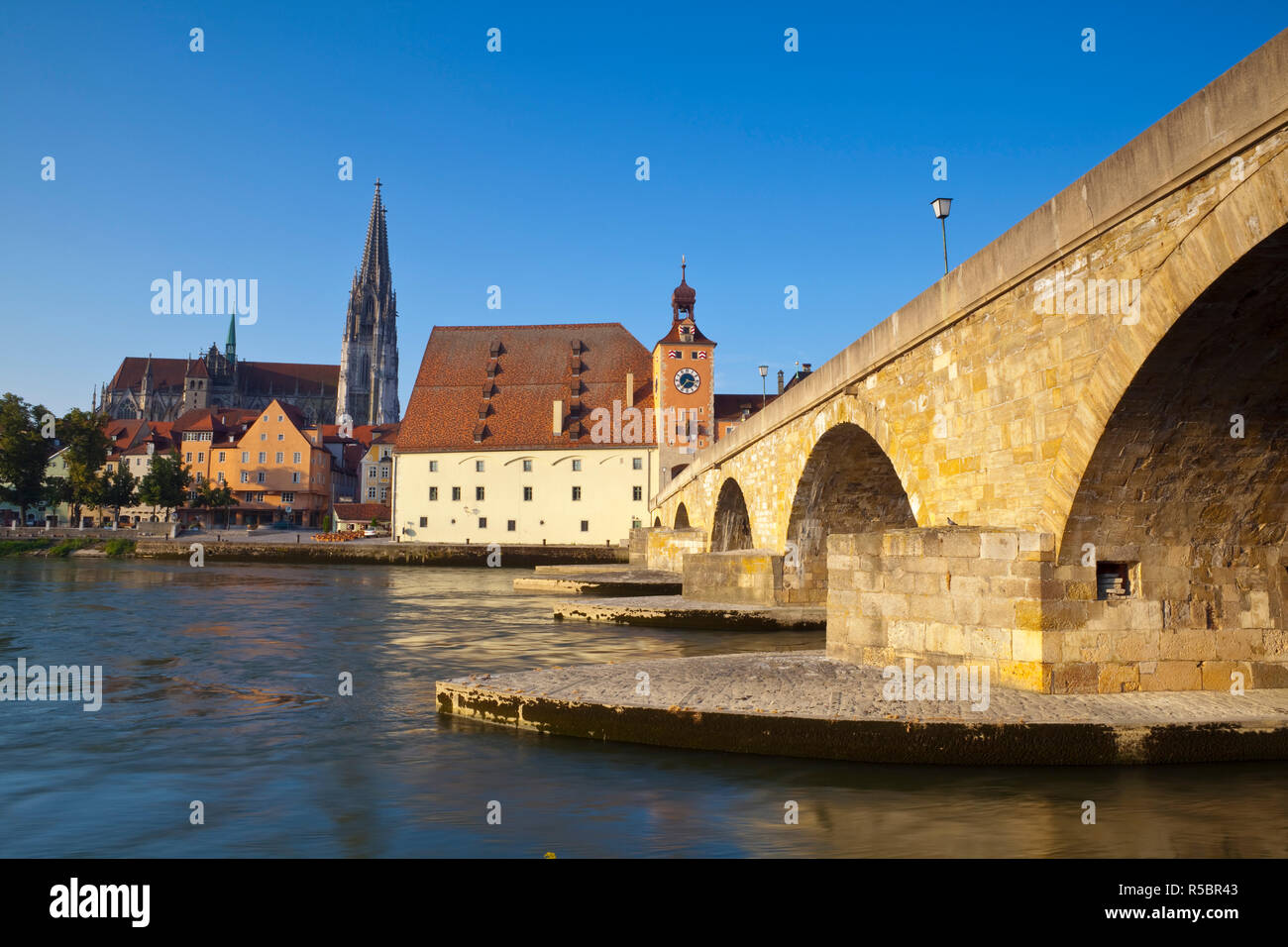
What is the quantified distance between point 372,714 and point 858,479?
396 inches

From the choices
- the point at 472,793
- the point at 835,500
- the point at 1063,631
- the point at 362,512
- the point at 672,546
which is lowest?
the point at 472,793

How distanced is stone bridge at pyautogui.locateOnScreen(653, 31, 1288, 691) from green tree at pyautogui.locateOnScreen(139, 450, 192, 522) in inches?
2875

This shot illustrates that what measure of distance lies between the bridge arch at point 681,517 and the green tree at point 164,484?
49.3 metres

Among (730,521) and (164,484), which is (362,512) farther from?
(730,521)

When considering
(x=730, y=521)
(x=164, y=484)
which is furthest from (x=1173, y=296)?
(x=164, y=484)

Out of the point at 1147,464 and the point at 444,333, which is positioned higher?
the point at 444,333

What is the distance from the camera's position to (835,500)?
1862 centimetres

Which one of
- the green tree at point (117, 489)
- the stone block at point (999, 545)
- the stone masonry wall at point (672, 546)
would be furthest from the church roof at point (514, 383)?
the stone block at point (999, 545)

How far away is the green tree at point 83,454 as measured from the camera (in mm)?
68688

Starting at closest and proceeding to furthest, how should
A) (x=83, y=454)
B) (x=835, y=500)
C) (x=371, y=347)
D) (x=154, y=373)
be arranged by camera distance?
(x=835, y=500), (x=83, y=454), (x=154, y=373), (x=371, y=347)

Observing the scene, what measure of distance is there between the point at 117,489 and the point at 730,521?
58311mm

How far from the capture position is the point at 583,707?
855cm
